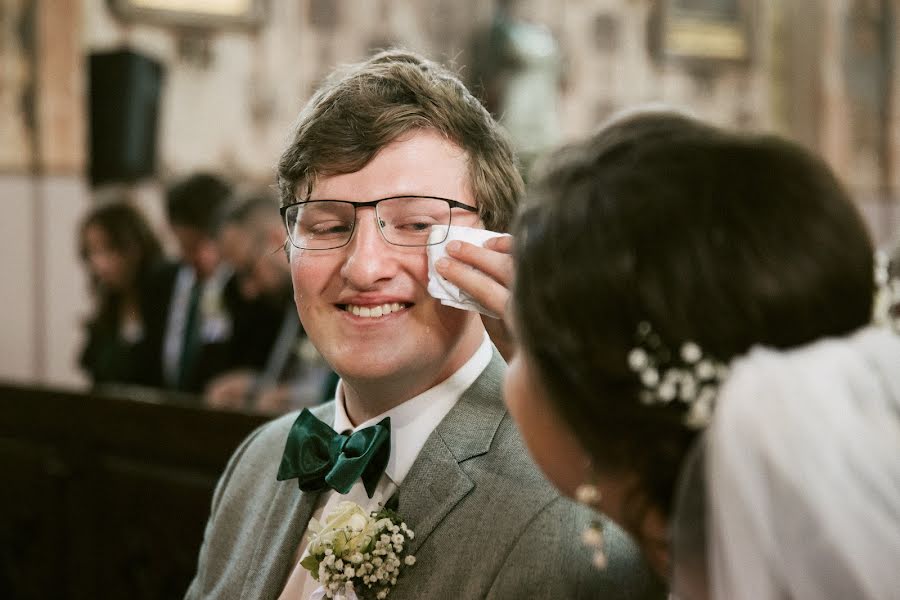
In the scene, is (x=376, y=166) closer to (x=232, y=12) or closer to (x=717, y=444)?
(x=717, y=444)

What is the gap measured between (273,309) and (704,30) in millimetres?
6980

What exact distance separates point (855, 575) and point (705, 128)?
0.58 meters

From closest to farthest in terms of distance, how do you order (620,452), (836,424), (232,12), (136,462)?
(836,424)
(620,452)
(136,462)
(232,12)

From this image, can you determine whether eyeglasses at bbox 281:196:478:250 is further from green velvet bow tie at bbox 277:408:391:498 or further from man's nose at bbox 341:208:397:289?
green velvet bow tie at bbox 277:408:391:498

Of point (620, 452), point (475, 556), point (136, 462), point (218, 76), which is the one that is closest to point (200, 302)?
point (136, 462)

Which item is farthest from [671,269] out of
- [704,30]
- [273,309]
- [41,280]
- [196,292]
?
[704,30]

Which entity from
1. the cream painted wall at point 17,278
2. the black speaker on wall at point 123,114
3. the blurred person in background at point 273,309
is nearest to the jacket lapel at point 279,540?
the blurred person in background at point 273,309

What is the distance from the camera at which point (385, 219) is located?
166 cm

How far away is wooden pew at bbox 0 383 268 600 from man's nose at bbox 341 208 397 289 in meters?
2.24

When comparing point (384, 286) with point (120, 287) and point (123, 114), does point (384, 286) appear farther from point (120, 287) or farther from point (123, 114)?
point (123, 114)

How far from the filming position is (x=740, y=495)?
1.04 metres

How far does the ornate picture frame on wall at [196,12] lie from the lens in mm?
8047

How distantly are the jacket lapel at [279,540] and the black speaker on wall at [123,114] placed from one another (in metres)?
5.04

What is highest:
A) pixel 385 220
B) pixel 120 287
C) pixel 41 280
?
pixel 385 220
